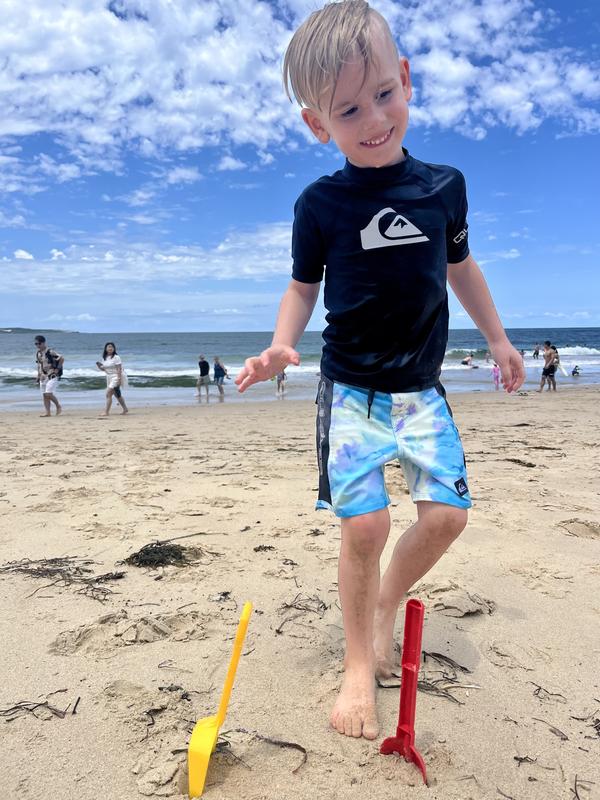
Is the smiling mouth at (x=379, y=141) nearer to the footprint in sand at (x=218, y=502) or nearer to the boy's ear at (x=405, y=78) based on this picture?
the boy's ear at (x=405, y=78)

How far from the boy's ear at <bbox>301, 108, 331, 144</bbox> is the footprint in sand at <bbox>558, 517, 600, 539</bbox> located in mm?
2500

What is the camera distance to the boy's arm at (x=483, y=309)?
225 centimetres

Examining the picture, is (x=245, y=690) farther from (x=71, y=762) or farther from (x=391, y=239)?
(x=391, y=239)

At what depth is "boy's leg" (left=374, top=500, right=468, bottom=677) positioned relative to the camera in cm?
191

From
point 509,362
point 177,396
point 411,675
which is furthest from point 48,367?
point 411,675

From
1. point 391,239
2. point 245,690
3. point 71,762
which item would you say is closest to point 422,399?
point 391,239

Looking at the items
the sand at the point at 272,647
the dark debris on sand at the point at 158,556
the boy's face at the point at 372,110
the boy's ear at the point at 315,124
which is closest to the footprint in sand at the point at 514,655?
the sand at the point at 272,647

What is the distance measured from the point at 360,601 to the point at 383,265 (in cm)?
106

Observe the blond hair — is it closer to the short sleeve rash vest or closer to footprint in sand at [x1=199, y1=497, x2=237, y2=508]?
the short sleeve rash vest

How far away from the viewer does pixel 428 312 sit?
1968 millimetres

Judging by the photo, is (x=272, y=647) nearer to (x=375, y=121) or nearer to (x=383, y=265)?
(x=383, y=265)

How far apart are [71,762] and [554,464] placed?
4.74 metres

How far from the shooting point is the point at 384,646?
212 cm

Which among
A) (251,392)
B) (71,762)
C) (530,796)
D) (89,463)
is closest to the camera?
(530,796)
